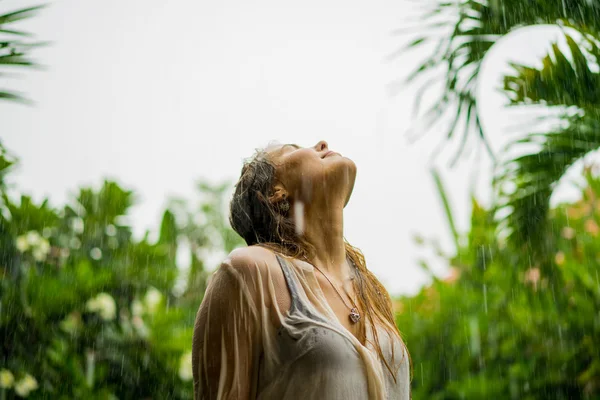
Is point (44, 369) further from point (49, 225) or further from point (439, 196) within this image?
point (439, 196)

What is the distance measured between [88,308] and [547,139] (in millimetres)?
4830

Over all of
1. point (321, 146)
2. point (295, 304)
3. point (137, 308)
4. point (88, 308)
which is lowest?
point (137, 308)

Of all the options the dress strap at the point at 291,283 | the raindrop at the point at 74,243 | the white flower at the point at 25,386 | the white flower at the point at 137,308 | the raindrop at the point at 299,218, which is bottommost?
the white flower at the point at 25,386

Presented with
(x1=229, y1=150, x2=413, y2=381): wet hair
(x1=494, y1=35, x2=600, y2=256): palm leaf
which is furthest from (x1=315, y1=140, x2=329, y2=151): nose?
(x1=494, y1=35, x2=600, y2=256): palm leaf

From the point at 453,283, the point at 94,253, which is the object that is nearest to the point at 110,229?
the point at 94,253

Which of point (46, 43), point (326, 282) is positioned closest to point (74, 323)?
point (46, 43)

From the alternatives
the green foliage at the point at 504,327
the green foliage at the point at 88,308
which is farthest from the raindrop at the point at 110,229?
the green foliage at the point at 504,327

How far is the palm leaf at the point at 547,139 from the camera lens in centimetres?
329

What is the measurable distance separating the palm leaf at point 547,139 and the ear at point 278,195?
5.97 feet

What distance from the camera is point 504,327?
7570mm

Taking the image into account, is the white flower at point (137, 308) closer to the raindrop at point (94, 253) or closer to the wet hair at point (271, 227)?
the raindrop at point (94, 253)

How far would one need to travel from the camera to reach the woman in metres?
1.90

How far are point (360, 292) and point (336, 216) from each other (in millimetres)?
286

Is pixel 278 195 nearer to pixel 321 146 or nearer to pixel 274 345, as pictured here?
pixel 321 146
